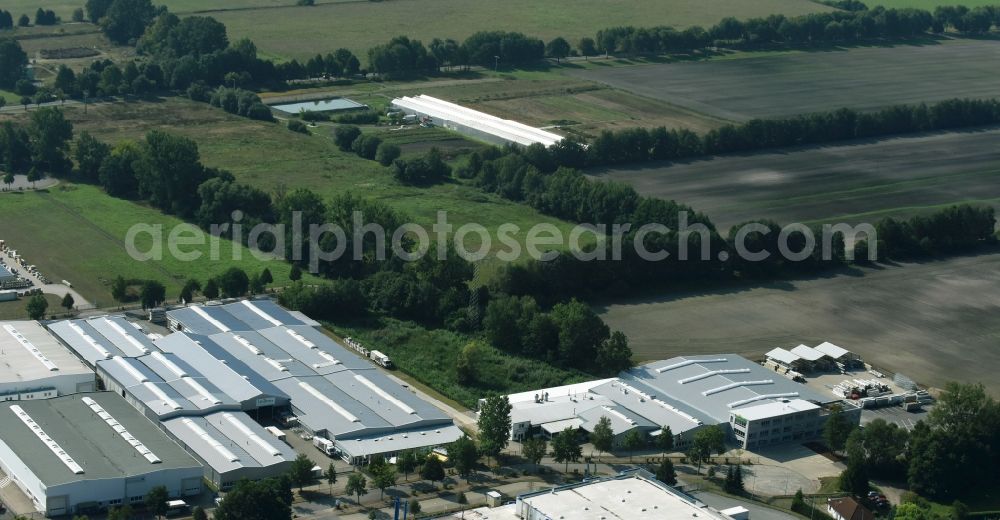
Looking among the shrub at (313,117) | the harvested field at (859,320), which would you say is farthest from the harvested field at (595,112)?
the harvested field at (859,320)

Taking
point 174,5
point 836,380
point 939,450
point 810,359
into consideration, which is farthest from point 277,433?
point 174,5

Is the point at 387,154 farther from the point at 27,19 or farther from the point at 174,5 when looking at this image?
the point at 174,5

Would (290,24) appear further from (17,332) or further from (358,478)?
(358,478)

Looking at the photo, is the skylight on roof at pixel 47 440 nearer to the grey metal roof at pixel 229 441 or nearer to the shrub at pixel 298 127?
the grey metal roof at pixel 229 441

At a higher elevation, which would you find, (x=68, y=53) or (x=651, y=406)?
(x=68, y=53)

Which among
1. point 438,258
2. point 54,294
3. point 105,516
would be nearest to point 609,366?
point 438,258

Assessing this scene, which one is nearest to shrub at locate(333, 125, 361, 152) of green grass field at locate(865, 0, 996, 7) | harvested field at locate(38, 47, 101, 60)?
harvested field at locate(38, 47, 101, 60)

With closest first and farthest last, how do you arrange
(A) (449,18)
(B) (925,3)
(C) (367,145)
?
(C) (367,145) → (A) (449,18) → (B) (925,3)
